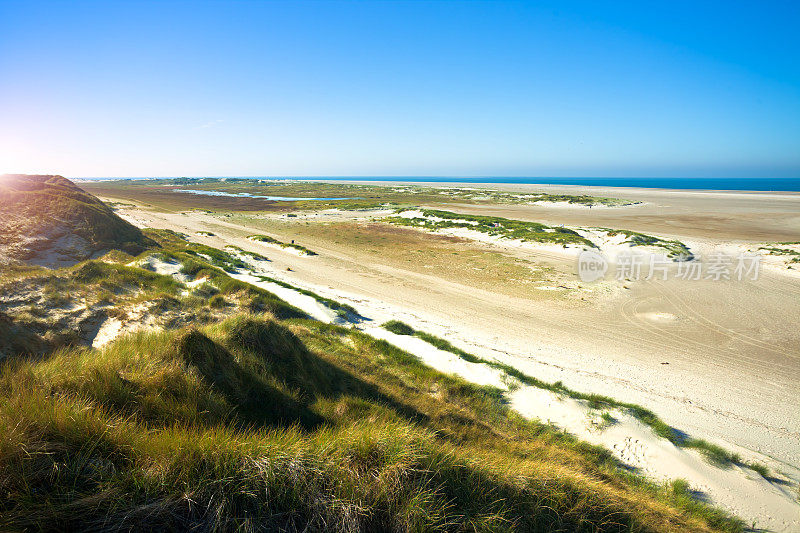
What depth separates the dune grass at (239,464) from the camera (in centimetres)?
229

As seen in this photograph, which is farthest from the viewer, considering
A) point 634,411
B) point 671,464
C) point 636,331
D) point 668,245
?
point 668,245

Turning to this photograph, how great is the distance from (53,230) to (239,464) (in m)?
18.9

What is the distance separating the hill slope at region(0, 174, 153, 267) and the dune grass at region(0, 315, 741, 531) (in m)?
12.5

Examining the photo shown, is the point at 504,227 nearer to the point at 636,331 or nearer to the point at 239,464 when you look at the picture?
the point at 636,331

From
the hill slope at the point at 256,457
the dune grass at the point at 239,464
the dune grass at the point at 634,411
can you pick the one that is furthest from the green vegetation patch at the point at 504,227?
the dune grass at the point at 239,464

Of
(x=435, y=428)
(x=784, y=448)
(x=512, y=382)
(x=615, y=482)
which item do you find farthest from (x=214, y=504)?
(x=784, y=448)

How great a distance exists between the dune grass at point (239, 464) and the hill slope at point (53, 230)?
12531 mm

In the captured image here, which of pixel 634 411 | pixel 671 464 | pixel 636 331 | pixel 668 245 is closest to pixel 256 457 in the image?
pixel 671 464

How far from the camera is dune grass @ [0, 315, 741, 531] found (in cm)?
229

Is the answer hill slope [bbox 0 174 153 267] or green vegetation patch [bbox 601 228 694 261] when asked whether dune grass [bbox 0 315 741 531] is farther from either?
green vegetation patch [bbox 601 228 694 261]

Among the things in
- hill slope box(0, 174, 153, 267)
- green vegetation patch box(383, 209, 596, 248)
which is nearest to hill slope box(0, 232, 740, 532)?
hill slope box(0, 174, 153, 267)

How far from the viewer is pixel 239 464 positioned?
2.69 metres

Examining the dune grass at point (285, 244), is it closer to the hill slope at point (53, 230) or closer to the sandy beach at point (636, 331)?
the sandy beach at point (636, 331)

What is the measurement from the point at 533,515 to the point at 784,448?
892 centimetres
